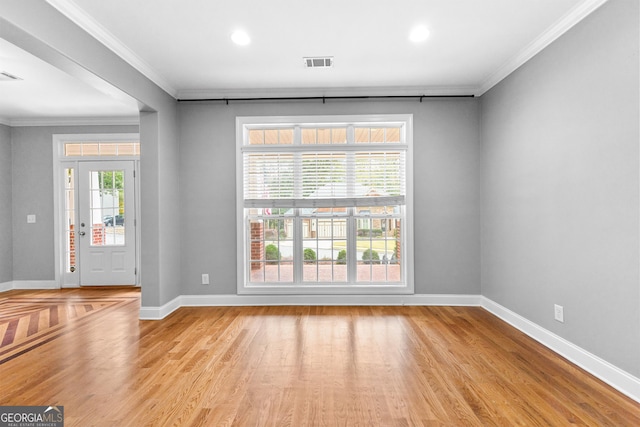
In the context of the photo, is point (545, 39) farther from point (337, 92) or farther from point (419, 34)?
point (337, 92)

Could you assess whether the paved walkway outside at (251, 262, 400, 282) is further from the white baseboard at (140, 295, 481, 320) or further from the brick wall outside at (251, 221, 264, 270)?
the white baseboard at (140, 295, 481, 320)

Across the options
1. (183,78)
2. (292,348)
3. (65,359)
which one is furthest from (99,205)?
(292,348)

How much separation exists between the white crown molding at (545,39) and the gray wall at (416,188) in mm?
547

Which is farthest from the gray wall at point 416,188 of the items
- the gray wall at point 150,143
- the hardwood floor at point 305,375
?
the hardwood floor at point 305,375

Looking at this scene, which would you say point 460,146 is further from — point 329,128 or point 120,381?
point 120,381

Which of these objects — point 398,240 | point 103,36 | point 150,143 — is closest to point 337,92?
point 398,240

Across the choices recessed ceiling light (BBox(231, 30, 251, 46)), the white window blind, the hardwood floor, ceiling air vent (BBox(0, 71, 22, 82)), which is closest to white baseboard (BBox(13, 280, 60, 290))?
the hardwood floor

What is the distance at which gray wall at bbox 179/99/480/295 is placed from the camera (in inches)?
172

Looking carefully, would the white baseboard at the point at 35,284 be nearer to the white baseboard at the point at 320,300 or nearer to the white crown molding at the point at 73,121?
the white crown molding at the point at 73,121

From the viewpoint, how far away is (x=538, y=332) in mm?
3172

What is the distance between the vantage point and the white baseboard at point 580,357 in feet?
7.36

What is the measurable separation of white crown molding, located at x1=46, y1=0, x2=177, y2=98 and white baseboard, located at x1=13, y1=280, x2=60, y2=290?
4032 mm

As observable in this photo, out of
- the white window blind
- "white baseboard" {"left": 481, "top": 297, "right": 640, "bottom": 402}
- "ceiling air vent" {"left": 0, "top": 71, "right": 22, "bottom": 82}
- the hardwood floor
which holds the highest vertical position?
"ceiling air vent" {"left": 0, "top": 71, "right": 22, "bottom": 82}

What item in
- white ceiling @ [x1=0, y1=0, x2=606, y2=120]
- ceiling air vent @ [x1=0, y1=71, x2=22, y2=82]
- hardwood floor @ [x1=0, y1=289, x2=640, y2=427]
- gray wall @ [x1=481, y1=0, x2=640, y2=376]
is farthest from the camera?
ceiling air vent @ [x1=0, y1=71, x2=22, y2=82]
